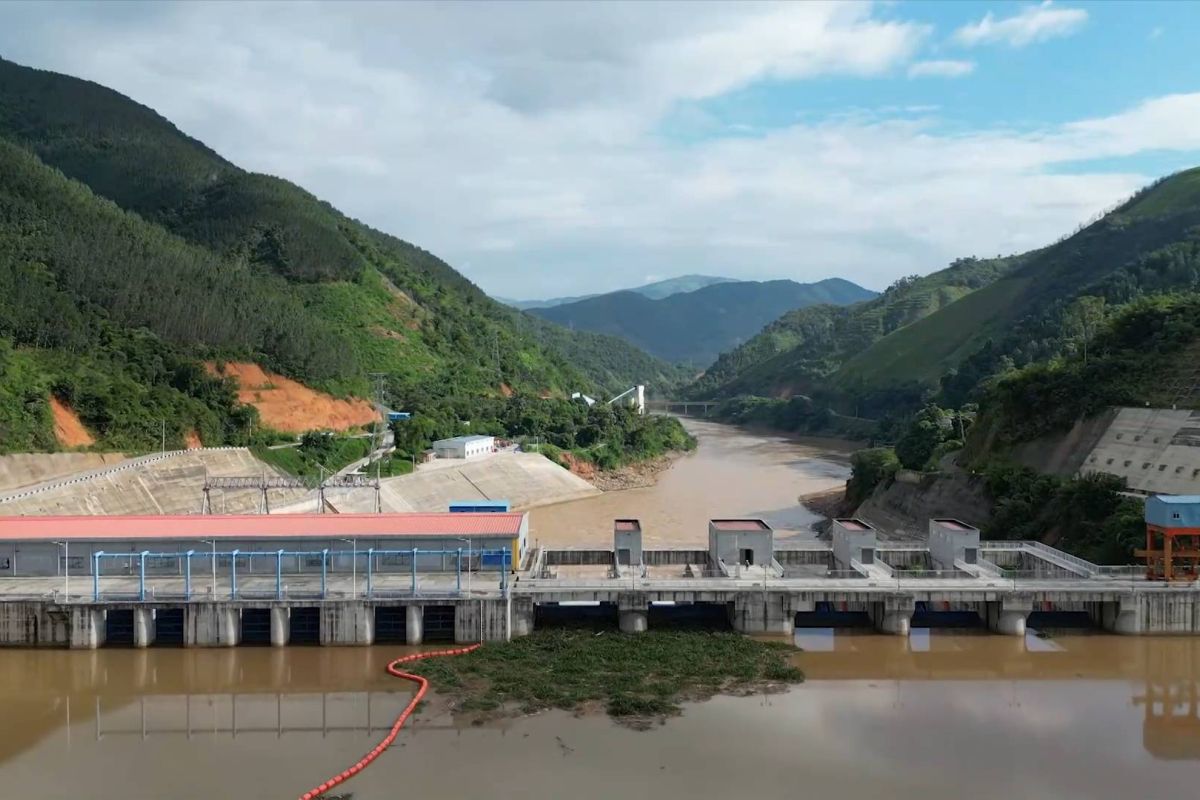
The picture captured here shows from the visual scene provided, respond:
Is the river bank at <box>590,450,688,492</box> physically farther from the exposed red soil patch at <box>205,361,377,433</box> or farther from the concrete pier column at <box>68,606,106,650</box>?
the concrete pier column at <box>68,606,106,650</box>

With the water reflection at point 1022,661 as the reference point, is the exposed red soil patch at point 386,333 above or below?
above

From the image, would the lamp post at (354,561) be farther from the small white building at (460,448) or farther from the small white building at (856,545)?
the small white building at (460,448)

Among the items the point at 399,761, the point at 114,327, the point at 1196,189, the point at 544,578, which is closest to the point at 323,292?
the point at 114,327

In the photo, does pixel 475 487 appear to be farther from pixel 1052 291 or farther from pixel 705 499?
pixel 1052 291

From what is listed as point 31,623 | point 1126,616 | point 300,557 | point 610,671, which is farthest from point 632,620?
point 31,623

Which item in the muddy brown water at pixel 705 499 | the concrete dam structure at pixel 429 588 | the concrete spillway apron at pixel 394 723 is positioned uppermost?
the concrete dam structure at pixel 429 588

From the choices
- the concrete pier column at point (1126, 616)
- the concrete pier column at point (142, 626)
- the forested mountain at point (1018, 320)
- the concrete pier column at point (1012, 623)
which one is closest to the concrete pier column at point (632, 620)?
the concrete pier column at point (1012, 623)
